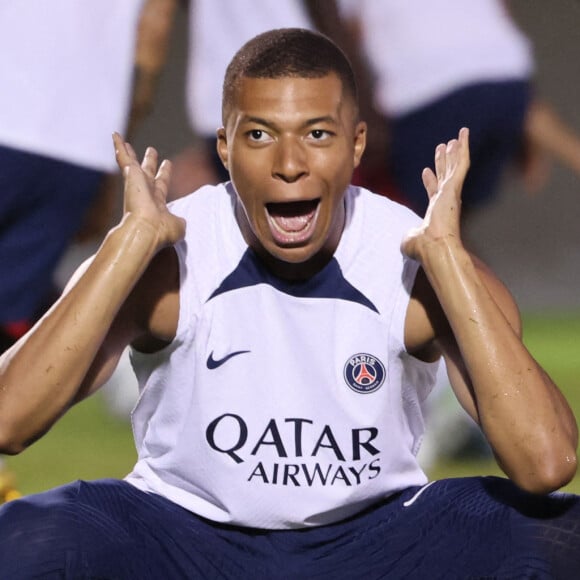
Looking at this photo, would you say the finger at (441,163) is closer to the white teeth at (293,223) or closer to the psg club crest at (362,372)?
the white teeth at (293,223)

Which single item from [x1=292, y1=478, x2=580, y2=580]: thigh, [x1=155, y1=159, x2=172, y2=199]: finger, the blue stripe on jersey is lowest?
[x1=292, y1=478, x2=580, y2=580]: thigh

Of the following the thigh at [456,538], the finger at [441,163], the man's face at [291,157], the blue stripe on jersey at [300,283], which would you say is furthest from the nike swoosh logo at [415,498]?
the finger at [441,163]

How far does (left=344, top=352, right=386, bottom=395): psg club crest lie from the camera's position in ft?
8.90

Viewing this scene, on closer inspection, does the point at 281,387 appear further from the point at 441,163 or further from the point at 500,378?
the point at 441,163

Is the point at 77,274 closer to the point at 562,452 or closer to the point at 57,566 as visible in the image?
the point at 57,566

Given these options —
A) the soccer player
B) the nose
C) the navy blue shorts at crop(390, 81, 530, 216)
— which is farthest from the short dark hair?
the navy blue shorts at crop(390, 81, 530, 216)

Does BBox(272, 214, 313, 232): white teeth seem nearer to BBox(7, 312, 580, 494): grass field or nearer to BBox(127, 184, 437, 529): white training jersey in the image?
BBox(127, 184, 437, 529): white training jersey

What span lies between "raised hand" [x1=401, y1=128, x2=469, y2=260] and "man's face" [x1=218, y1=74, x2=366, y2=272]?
16cm

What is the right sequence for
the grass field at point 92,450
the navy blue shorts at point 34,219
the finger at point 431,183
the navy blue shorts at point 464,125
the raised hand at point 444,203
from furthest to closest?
the navy blue shorts at point 464,125
the navy blue shorts at point 34,219
the grass field at point 92,450
the finger at point 431,183
the raised hand at point 444,203

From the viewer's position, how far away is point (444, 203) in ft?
8.88

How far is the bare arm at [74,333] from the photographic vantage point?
2.57m

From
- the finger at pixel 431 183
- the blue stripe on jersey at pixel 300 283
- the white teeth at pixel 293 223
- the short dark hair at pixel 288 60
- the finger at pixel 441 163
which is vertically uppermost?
the short dark hair at pixel 288 60

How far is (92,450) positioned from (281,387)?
7.15 feet

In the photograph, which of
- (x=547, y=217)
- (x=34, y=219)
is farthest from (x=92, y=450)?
(x=547, y=217)
